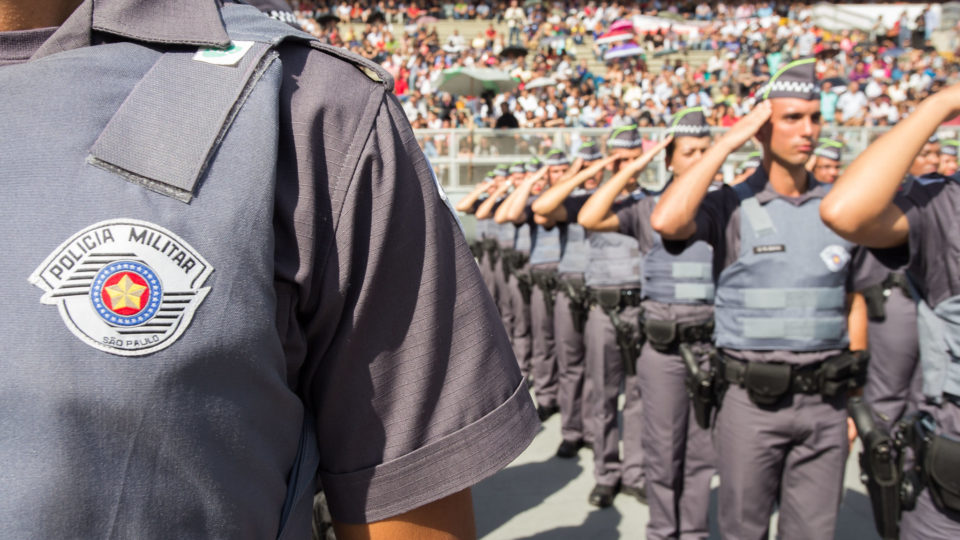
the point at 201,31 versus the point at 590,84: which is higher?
the point at 201,31

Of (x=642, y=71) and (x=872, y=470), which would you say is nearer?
(x=872, y=470)

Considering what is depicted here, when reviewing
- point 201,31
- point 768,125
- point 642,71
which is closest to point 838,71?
point 642,71

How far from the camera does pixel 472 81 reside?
16016 millimetres

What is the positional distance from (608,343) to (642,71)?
15.7m

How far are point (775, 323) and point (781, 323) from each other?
2 centimetres

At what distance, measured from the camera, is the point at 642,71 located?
20094 millimetres

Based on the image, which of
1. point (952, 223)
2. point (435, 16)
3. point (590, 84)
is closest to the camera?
point (952, 223)

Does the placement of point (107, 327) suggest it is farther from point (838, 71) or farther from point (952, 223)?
point (838, 71)

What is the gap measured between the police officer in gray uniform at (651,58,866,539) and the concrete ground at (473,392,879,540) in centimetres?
151

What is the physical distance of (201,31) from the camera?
0.79 meters

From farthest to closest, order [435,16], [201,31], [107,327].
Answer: [435,16] → [201,31] → [107,327]

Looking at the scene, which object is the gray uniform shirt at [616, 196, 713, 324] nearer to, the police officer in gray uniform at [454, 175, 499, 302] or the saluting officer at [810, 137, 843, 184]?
the saluting officer at [810, 137, 843, 184]

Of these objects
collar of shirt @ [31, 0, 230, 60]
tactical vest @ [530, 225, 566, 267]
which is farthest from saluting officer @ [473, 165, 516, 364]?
collar of shirt @ [31, 0, 230, 60]

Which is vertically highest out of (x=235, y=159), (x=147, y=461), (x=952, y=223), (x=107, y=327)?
(x=235, y=159)
